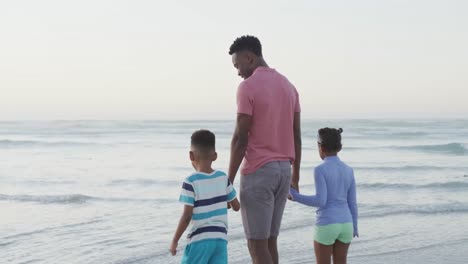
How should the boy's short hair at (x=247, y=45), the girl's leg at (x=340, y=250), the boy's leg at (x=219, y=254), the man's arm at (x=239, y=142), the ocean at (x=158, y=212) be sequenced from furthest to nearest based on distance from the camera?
the ocean at (x=158, y=212) < the girl's leg at (x=340, y=250) < the boy's short hair at (x=247, y=45) < the man's arm at (x=239, y=142) < the boy's leg at (x=219, y=254)

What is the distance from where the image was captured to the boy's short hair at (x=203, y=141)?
3812 mm

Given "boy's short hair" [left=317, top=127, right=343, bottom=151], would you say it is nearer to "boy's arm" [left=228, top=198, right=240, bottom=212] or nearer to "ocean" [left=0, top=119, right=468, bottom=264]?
"boy's arm" [left=228, top=198, right=240, bottom=212]

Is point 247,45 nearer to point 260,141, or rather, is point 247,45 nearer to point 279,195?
point 260,141

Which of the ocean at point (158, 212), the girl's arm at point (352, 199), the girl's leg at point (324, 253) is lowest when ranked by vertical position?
the ocean at point (158, 212)

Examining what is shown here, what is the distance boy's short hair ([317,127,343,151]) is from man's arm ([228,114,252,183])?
605mm

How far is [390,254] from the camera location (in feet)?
22.7

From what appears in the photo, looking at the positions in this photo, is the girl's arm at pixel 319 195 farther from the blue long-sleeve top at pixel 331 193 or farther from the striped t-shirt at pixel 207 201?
the striped t-shirt at pixel 207 201

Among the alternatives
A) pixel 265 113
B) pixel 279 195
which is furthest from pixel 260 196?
pixel 265 113

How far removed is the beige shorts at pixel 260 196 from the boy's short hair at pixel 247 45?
2.46 ft

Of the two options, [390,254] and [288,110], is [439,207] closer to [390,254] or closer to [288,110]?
[390,254]

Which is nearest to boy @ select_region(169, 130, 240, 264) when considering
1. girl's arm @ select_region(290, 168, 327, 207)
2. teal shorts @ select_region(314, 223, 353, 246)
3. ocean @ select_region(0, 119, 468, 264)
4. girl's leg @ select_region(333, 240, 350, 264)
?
girl's arm @ select_region(290, 168, 327, 207)

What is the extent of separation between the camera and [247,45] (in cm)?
419

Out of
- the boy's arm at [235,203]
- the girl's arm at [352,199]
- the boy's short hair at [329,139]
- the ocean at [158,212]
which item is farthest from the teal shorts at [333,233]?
the ocean at [158,212]

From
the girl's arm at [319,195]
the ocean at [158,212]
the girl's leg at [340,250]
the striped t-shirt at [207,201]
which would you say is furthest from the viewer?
the ocean at [158,212]
